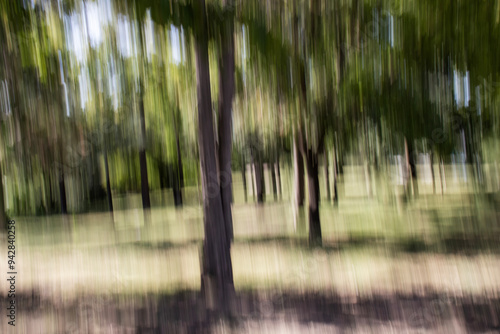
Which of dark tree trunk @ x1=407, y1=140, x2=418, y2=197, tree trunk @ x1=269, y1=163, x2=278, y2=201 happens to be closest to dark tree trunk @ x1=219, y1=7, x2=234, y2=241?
dark tree trunk @ x1=407, y1=140, x2=418, y2=197

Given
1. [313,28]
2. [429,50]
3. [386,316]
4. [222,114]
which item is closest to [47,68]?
[222,114]

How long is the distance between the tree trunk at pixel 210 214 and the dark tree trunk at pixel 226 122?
82 mm

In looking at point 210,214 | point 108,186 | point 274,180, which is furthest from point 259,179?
point 210,214

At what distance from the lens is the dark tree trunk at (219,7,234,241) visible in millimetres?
4145

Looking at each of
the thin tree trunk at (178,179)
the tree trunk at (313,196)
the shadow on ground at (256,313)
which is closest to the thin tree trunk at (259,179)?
the tree trunk at (313,196)

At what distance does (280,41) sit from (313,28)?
539mm

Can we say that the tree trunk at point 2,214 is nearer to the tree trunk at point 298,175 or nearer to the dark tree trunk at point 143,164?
the dark tree trunk at point 143,164

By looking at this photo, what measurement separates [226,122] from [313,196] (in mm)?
3507

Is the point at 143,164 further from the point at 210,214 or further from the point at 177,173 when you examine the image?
the point at 210,214

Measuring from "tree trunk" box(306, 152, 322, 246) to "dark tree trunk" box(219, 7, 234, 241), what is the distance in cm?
257

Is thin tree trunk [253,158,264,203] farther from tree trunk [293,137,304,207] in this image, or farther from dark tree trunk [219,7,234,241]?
dark tree trunk [219,7,234,241]

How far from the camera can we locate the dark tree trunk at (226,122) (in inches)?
163

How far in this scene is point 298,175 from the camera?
7.74 metres

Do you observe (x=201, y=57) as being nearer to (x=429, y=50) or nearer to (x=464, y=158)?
(x=429, y=50)
